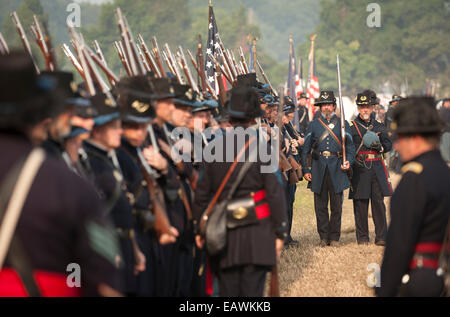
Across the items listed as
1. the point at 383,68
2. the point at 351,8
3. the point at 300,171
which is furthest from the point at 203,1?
the point at 300,171

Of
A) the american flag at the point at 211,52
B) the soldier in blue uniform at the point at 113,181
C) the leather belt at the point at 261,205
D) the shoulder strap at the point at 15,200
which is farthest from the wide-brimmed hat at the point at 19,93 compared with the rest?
the american flag at the point at 211,52

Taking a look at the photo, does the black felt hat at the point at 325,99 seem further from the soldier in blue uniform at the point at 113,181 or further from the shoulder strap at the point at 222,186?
the soldier in blue uniform at the point at 113,181

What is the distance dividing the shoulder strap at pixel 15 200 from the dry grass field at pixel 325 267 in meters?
4.79

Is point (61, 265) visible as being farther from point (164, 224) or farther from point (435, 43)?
point (435, 43)

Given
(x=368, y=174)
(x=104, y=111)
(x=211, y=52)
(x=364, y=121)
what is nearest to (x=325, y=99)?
(x=364, y=121)

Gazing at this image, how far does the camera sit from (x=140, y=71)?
18.9 ft

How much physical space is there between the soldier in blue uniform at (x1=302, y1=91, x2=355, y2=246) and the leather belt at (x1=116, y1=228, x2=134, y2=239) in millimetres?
5800

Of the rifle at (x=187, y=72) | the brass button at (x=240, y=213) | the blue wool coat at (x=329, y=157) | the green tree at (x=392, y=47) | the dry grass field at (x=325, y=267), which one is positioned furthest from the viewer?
the green tree at (x=392, y=47)

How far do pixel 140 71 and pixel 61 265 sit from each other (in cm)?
348

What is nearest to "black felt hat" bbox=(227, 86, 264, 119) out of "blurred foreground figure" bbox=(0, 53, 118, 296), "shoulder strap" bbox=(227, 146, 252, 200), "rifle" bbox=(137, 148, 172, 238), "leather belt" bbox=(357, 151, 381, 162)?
"shoulder strap" bbox=(227, 146, 252, 200)

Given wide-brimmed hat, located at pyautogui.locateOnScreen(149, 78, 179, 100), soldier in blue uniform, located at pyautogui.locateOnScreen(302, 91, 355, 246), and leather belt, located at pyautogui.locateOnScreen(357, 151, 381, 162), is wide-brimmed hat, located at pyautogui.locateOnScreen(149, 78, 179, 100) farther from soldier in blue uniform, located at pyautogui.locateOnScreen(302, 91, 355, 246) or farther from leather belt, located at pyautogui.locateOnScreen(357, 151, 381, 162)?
leather belt, located at pyautogui.locateOnScreen(357, 151, 381, 162)

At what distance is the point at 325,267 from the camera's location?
321 inches

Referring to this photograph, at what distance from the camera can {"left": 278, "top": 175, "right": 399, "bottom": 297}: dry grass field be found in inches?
278

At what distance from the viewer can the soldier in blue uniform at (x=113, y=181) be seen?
4.05 m
